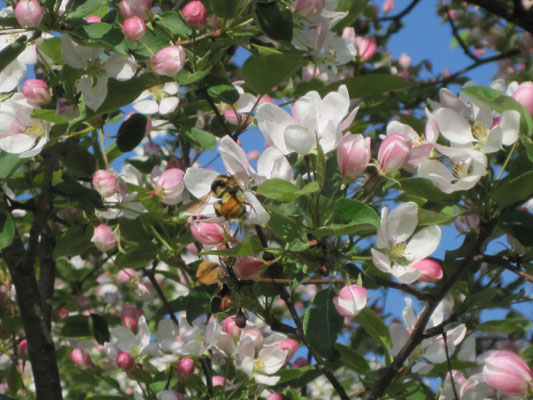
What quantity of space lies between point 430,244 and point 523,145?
0.70 feet

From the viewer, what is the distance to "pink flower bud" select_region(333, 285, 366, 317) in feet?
3.65

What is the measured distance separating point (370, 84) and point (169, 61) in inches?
14.1

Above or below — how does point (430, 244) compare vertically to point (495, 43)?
below

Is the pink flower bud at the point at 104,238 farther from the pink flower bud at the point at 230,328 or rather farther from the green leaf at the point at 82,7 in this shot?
the green leaf at the point at 82,7

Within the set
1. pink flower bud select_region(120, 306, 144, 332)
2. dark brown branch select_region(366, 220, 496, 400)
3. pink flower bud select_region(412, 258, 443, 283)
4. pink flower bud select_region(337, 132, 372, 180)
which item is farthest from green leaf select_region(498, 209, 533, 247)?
pink flower bud select_region(120, 306, 144, 332)

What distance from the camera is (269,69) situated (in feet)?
4.39

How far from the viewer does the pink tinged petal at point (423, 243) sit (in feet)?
3.97

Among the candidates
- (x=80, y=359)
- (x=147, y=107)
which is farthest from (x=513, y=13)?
(x=80, y=359)

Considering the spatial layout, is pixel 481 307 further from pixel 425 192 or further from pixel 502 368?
pixel 425 192

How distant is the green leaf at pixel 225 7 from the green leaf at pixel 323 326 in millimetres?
521

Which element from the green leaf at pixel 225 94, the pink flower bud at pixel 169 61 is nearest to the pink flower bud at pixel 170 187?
the green leaf at pixel 225 94

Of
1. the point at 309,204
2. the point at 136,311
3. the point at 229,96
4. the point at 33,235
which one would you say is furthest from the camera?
the point at 136,311

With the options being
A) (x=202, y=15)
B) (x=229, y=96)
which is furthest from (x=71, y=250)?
(x=202, y=15)

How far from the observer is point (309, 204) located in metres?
1.12
